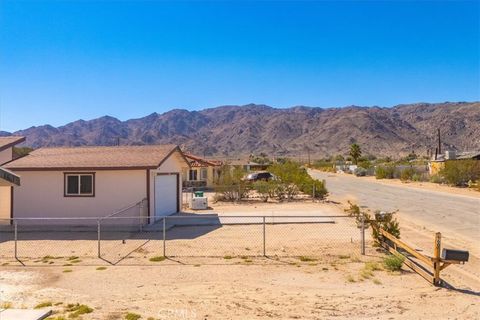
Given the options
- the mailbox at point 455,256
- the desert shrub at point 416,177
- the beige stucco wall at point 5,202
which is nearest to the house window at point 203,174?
the beige stucco wall at point 5,202

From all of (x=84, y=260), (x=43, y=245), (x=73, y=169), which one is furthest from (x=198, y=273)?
(x=73, y=169)

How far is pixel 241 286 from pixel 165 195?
12.8 meters

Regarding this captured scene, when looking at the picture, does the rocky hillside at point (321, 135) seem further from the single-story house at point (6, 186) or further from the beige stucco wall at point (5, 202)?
the beige stucco wall at point (5, 202)

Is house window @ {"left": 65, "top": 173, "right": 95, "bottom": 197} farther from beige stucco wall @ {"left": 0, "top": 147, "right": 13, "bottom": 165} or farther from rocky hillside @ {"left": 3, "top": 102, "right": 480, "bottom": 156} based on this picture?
rocky hillside @ {"left": 3, "top": 102, "right": 480, "bottom": 156}

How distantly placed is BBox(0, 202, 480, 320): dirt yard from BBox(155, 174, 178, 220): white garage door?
21.0ft

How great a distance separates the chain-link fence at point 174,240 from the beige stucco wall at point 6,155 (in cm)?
368

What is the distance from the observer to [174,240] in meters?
16.5

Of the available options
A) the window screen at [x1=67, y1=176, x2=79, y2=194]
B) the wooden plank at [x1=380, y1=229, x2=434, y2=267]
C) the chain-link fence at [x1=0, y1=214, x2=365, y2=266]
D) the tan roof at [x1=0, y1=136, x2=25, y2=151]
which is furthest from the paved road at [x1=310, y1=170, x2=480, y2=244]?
the tan roof at [x1=0, y1=136, x2=25, y2=151]

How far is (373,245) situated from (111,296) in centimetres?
844

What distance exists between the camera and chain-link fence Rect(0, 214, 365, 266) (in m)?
13.8

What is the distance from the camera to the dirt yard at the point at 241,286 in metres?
8.66

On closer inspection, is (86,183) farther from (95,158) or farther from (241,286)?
(241,286)

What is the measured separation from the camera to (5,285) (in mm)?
10586

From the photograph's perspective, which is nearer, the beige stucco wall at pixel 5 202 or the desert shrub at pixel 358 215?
the desert shrub at pixel 358 215
